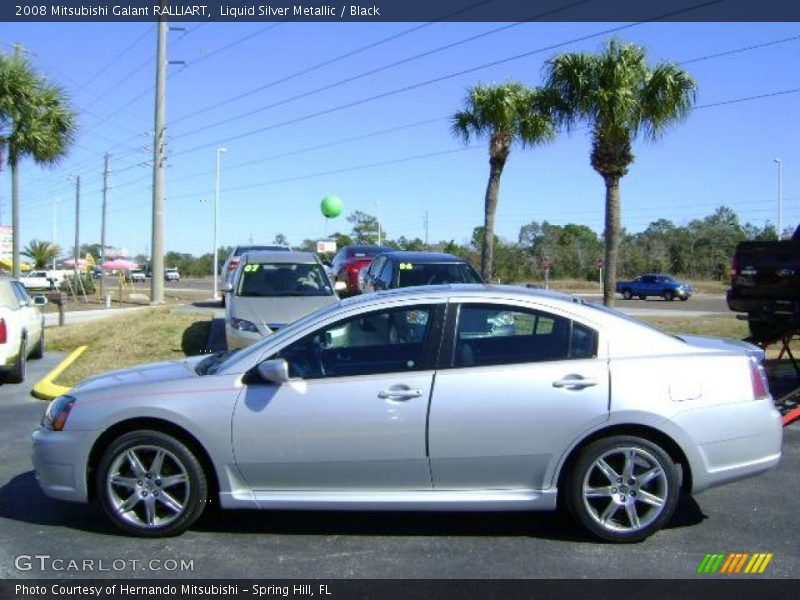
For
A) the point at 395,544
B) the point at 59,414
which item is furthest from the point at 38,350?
the point at 395,544

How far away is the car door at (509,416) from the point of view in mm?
4961

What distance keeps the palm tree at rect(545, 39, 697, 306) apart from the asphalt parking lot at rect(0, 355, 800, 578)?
14.8m

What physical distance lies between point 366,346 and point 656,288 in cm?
4586

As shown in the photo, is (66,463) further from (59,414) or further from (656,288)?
(656,288)

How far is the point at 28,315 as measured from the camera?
498 inches

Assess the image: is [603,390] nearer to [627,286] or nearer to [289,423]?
Answer: [289,423]

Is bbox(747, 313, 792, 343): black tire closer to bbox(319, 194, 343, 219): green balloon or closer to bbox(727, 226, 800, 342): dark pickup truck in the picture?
bbox(727, 226, 800, 342): dark pickup truck

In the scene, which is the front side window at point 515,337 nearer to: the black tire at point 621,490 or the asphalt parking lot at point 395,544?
the black tire at point 621,490

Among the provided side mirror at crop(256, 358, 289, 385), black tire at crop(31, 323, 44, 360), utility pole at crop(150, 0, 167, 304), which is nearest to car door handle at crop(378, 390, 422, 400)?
side mirror at crop(256, 358, 289, 385)

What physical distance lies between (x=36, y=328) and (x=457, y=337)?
10394mm

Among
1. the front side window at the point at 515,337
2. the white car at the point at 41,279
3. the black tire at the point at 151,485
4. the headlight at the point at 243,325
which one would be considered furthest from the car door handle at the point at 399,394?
the white car at the point at 41,279

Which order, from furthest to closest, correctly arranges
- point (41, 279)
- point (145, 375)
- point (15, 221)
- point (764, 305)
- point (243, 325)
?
1. point (41, 279)
2. point (15, 221)
3. point (243, 325)
4. point (764, 305)
5. point (145, 375)

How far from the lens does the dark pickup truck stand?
956cm

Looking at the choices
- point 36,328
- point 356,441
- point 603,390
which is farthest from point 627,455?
point 36,328
